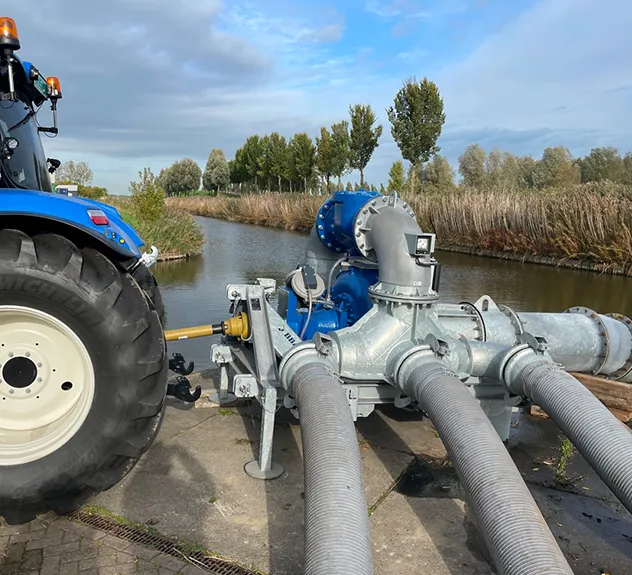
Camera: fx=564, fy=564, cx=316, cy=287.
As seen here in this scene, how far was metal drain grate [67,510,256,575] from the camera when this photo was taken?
2408mm

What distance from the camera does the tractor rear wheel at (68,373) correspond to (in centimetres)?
242

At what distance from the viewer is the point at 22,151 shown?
139 inches

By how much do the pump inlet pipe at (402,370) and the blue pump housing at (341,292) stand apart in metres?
0.01

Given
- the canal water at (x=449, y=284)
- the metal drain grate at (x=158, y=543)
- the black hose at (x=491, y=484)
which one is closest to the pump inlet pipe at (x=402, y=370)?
the black hose at (x=491, y=484)

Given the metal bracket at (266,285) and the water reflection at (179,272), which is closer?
the metal bracket at (266,285)

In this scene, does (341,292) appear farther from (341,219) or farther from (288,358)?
(288,358)

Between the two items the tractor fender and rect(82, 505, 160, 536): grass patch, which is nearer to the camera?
the tractor fender

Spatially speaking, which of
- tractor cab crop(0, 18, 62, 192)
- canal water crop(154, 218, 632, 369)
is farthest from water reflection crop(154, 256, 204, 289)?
tractor cab crop(0, 18, 62, 192)

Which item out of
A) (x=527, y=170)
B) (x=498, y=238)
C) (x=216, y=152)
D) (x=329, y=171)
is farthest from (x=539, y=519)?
(x=216, y=152)

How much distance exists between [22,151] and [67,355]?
63.0 inches

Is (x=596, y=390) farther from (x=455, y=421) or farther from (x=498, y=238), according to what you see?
(x=498, y=238)

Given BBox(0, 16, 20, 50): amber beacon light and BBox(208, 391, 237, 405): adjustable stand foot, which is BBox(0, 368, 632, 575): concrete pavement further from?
BBox(0, 16, 20, 50): amber beacon light

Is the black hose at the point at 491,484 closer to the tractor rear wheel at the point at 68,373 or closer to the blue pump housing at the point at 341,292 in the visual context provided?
the tractor rear wheel at the point at 68,373

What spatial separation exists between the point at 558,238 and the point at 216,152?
198 feet
